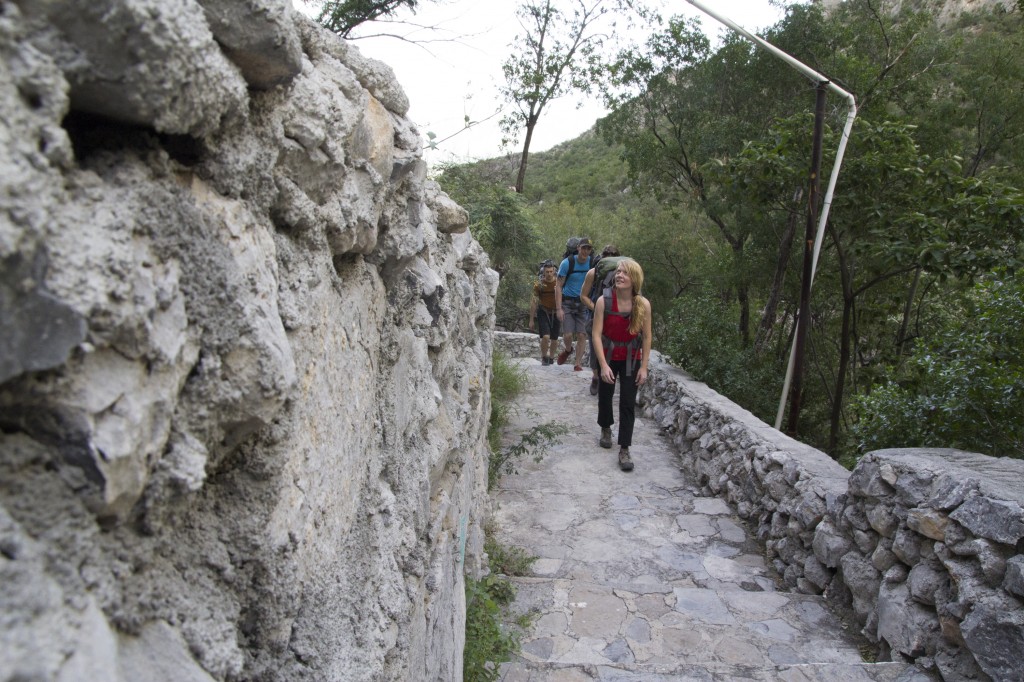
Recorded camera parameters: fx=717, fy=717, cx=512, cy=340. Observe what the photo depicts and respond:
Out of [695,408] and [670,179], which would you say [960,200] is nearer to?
[695,408]

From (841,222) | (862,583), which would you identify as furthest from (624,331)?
(841,222)

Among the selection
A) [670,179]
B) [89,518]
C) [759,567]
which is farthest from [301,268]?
[670,179]

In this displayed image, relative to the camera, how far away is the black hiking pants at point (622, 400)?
596 centimetres

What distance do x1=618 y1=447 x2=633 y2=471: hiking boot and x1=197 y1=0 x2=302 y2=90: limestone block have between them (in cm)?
562

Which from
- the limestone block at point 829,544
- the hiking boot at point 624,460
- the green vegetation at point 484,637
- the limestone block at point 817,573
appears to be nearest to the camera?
the green vegetation at point 484,637

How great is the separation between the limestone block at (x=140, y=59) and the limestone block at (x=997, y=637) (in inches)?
125

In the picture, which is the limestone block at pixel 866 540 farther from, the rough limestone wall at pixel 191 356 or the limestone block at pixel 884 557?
the rough limestone wall at pixel 191 356

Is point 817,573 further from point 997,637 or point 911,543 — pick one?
point 997,637

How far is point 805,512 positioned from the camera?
4.38 m

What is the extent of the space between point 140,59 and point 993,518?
327cm

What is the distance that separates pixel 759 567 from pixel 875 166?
15.6 feet

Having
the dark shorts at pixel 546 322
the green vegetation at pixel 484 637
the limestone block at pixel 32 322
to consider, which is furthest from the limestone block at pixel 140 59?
the dark shorts at pixel 546 322

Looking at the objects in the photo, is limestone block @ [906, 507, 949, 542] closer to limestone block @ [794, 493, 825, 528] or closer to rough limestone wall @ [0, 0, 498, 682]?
limestone block @ [794, 493, 825, 528]

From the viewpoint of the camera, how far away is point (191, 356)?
0.97 m
